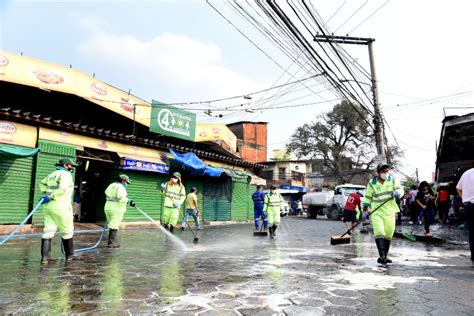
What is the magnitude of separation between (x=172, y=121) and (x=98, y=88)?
385 cm

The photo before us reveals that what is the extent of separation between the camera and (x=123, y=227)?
14383 mm

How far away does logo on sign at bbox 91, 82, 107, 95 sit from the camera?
1552 centimetres

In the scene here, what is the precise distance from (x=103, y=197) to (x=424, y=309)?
13.5m

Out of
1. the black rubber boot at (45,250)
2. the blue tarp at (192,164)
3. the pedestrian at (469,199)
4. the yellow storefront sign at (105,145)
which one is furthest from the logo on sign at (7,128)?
the pedestrian at (469,199)

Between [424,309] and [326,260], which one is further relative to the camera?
[326,260]

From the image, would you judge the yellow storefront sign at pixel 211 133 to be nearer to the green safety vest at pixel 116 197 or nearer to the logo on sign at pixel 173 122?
the logo on sign at pixel 173 122

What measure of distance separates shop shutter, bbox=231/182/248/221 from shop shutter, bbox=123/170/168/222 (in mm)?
5906

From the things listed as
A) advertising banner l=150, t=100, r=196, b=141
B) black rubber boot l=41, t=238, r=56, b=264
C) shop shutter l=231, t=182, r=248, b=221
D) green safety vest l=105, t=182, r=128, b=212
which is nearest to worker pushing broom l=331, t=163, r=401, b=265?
green safety vest l=105, t=182, r=128, b=212

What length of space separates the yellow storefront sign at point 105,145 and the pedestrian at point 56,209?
681cm

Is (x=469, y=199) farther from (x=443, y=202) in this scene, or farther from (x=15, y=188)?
(x=15, y=188)

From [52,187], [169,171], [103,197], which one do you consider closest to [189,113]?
[169,171]

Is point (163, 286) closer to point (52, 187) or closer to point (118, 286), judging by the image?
point (118, 286)

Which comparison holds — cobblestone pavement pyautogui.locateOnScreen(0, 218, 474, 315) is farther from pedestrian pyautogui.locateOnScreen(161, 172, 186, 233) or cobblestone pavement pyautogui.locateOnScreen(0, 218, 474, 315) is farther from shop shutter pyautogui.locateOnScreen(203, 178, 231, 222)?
shop shutter pyautogui.locateOnScreen(203, 178, 231, 222)

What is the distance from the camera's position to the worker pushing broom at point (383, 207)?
6164 millimetres
